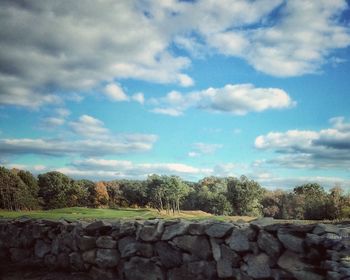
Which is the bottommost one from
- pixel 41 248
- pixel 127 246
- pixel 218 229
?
pixel 41 248

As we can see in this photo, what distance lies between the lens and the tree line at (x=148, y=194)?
7500 centimetres

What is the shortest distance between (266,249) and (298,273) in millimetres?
621

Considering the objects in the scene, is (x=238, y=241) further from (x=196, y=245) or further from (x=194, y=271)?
(x=194, y=271)

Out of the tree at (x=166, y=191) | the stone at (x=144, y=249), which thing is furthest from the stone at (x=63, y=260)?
the tree at (x=166, y=191)

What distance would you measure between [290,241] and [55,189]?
82260 millimetres

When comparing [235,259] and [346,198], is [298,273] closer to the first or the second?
[235,259]

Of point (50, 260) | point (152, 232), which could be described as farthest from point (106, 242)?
point (50, 260)

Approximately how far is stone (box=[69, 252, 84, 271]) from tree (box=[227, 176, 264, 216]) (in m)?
70.6

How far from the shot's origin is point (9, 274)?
30.7 ft

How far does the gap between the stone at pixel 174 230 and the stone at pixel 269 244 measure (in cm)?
165

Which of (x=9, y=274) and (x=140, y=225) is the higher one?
(x=140, y=225)

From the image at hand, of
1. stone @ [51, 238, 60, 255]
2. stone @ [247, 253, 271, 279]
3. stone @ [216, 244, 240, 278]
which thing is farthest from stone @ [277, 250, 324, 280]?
stone @ [51, 238, 60, 255]

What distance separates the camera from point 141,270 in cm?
788

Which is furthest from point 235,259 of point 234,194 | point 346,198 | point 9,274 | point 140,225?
point 234,194
